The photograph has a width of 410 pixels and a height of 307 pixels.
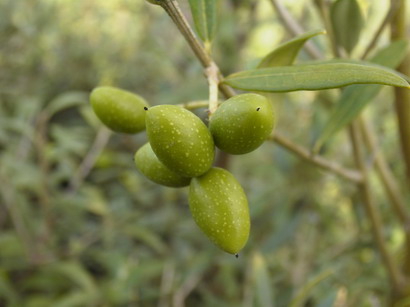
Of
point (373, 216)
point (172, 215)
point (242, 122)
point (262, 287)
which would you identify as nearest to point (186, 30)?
point (242, 122)

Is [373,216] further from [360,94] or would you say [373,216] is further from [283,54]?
[283,54]

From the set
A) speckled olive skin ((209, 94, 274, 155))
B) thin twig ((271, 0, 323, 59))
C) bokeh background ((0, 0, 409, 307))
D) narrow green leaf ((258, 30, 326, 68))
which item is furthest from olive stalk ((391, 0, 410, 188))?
speckled olive skin ((209, 94, 274, 155))

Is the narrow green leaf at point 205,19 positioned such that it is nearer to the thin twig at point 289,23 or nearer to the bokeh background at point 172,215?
the bokeh background at point 172,215

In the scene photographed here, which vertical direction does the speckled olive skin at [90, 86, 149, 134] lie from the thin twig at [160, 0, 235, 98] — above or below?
below

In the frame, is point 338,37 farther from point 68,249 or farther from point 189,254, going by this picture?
point 68,249

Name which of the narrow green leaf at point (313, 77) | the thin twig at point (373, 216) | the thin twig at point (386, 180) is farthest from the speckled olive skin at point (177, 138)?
the thin twig at point (386, 180)

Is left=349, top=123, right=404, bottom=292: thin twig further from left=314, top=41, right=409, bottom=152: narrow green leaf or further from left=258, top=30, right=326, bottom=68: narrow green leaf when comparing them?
left=258, top=30, right=326, bottom=68: narrow green leaf
